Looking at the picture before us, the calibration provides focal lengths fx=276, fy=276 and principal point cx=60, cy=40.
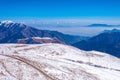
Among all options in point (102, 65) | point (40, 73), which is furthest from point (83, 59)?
point (40, 73)

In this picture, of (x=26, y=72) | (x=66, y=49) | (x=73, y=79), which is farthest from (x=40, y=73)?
(x=66, y=49)

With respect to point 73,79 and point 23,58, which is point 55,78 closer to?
point 73,79

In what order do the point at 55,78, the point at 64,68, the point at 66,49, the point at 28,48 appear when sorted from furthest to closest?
the point at 66,49 → the point at 28,48 → the point at 64,68 → the point at 55,78

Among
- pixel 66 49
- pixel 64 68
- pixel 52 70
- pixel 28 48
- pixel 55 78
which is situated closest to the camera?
pixel 55 78

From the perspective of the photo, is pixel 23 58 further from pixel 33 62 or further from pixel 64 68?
pixel 64 68

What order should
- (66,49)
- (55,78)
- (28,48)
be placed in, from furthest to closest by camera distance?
1. (66,49)
2. (28,48)
3. (55,78)

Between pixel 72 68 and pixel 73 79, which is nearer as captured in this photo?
pixel 73 79

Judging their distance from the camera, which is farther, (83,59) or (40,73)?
(83,59)

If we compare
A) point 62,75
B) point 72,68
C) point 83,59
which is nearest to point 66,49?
point 83,59

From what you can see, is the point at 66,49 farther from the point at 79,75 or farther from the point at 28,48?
the point at 79,75
